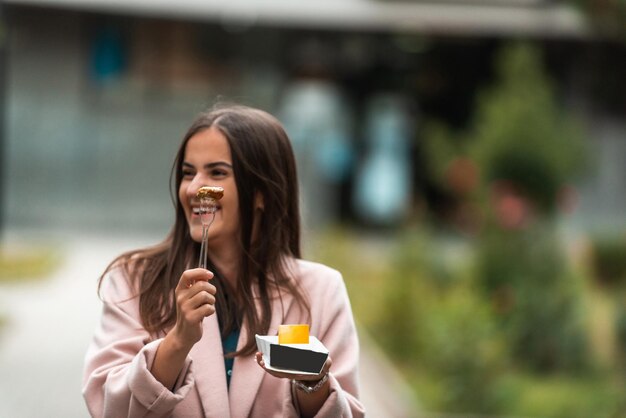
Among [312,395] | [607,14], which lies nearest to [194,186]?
[312,395]

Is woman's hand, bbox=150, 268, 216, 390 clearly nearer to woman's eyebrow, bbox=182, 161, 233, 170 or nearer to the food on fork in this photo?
the food on fork

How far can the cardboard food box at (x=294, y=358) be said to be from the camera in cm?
266

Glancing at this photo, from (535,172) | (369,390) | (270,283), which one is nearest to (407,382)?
(369,390)

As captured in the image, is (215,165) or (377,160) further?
(377,160)

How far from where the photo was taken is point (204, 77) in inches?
771

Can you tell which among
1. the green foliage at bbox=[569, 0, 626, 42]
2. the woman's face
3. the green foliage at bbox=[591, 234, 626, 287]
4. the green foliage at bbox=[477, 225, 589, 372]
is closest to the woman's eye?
the woman's face

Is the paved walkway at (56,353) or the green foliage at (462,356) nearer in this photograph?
the green foliage at (462,356)

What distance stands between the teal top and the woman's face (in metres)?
0.29

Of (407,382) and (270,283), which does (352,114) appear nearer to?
(407,382)

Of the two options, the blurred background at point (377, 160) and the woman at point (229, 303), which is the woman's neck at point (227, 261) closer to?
the woman at point (229, 303)

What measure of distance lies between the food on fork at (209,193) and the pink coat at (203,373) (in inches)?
15.6

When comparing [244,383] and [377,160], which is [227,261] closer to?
[244,383]

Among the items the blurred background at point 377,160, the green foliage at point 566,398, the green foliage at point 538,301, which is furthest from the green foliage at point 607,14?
the green foliage at point 566,398

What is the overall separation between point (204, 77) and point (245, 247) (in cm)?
1670
